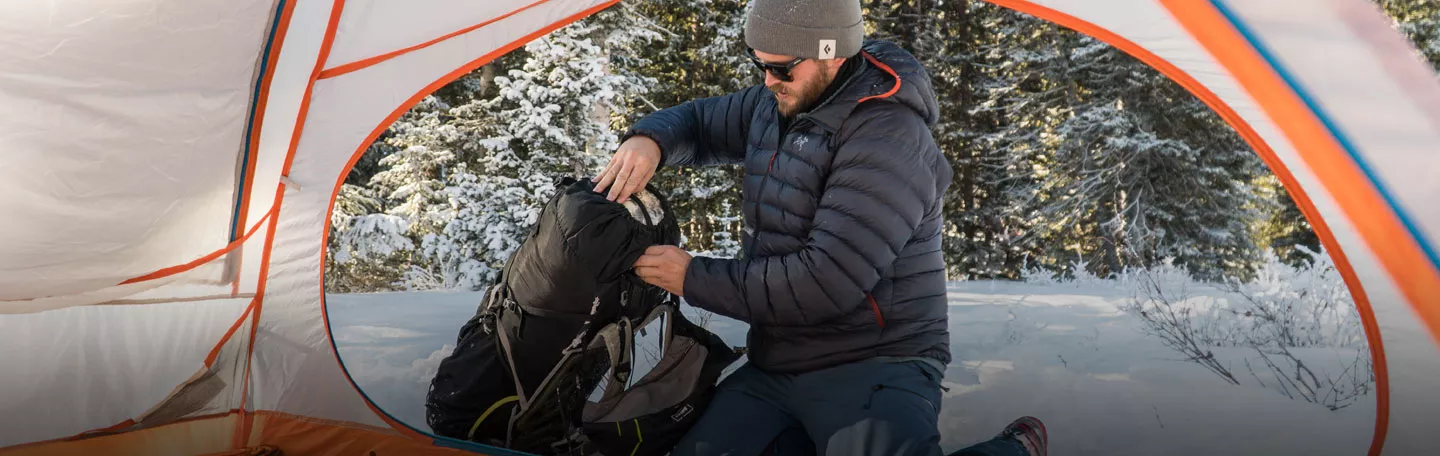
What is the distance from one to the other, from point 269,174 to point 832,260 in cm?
182

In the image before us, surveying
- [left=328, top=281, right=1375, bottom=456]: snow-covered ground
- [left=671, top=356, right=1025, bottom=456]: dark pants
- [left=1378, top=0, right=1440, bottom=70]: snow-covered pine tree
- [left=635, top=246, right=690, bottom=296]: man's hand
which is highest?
[left=1378, top=0, right=1440, bottom=70]: snow-covered pine tree

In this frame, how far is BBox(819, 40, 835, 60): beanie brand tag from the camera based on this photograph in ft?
6.42

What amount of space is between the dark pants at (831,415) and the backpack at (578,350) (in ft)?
0.42

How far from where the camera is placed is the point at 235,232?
8.54 feet

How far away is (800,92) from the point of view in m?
2.04

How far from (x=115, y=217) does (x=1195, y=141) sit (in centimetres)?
1021

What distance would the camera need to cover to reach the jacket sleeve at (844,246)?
1827mm

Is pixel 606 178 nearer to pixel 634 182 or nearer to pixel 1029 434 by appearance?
pixel 634 182

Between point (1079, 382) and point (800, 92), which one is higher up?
point (800, 92)

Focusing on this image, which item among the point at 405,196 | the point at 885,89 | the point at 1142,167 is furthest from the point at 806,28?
the point at 405,196

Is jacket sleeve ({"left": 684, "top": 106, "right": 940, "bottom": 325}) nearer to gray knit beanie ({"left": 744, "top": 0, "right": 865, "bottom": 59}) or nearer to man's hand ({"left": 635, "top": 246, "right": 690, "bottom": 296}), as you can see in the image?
man's hand ({"left": 635, "top": 246, "right": 690, "bottom": 296})

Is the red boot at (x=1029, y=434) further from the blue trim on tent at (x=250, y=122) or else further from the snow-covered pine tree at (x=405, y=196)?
the snow-covered pine tree at (x=405, y=196)

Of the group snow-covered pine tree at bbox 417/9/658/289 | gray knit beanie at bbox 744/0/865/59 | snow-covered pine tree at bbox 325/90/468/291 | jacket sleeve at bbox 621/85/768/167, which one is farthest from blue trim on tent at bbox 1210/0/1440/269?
snow-covered pine tree at bbox 325/90/468/291

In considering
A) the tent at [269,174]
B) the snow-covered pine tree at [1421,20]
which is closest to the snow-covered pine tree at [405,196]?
the tent at [269,174]
